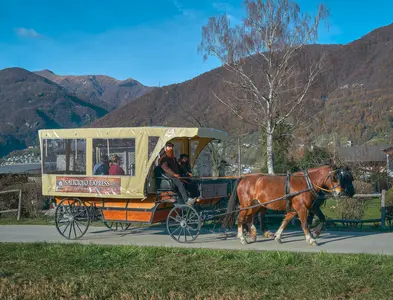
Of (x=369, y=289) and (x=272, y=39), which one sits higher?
(x=272, y=39)

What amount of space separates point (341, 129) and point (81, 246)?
43.0 m

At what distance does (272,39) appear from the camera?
2058cm

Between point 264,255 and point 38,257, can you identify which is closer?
point 264,255

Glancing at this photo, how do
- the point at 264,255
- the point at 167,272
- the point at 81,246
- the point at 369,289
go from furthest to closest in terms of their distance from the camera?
the point at 81,246 → the point at 264,255 → the point at 167,272 → the point at 369,289

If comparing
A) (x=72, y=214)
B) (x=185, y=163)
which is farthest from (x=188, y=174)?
(x=72, y=214)

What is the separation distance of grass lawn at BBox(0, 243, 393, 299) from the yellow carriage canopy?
79.5 inches

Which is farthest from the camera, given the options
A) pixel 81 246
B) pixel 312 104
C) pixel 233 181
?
pixel 312 104

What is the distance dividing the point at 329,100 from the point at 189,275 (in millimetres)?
47769

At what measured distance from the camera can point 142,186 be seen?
35.3 feet

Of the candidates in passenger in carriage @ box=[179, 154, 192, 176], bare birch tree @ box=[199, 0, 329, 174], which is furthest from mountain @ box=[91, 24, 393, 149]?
passenger in carriage @ box=[179, 154, 192, 176]

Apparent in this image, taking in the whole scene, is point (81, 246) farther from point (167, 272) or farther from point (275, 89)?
point (275, 89)

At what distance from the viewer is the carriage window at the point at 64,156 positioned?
1151cm

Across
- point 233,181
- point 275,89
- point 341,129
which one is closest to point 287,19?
point 275,89

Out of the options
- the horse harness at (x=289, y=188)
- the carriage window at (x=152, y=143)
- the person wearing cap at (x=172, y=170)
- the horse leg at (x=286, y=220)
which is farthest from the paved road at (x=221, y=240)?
the carriage window at (x=152, y=143)
